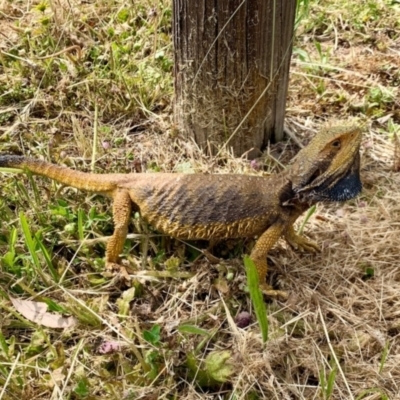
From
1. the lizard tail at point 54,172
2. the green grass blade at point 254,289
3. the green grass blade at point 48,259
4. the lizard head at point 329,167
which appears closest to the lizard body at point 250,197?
the lizard head at point 329,167

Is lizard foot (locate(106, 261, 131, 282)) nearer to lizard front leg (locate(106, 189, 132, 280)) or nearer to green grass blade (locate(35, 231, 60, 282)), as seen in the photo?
lizard front leg (locate(106, 189, 132, 280))

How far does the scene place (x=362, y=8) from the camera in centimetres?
452

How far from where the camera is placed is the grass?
2.42 meters

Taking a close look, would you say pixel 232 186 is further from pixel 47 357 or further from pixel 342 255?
pixel 47 357

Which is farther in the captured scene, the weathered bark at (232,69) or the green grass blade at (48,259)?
the weathered bark at (232,69)

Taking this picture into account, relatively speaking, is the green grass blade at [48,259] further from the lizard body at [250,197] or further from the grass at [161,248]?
the lizard body at [250,197]

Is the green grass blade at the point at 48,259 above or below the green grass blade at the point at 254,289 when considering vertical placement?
below

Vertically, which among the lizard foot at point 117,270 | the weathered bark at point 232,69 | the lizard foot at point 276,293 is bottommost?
the lizard foot at point 276,293

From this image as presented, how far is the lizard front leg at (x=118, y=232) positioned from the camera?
2.85 metres

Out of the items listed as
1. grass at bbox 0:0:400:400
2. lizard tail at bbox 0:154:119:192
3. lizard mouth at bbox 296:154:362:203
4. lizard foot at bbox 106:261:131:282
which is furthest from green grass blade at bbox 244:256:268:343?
lizard tail at bbox 0:154:119:192

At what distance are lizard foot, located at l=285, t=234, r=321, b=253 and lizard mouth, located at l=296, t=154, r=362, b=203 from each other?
0.27 metres

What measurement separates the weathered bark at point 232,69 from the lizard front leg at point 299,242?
28.8 inches

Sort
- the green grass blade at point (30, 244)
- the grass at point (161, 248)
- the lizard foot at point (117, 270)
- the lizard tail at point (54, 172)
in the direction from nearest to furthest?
the grass at point (161, 248) → the green grass blade at point (30, 244) → the lizard foot at point (117, 270) → the lizard tail at point (54, 172)

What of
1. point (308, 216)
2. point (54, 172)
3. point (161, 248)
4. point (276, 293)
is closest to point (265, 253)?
point (276, 293)
